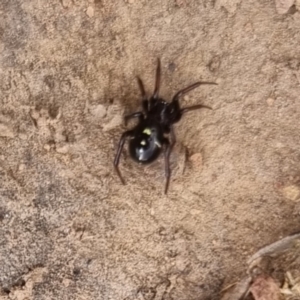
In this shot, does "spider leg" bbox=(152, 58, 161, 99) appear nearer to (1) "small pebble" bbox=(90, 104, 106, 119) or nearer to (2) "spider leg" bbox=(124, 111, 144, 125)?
(2) "spider leg" bbox=(124, 111, 144, 125)

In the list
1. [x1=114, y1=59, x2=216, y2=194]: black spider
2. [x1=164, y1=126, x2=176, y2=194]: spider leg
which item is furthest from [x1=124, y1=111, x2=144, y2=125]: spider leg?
[x1=164, y1=126, x2=176, y2=194]: spider leg

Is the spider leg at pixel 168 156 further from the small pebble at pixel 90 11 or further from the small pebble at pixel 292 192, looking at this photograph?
the small pebble at pixel 90 11

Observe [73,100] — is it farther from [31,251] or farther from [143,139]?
[31,251]

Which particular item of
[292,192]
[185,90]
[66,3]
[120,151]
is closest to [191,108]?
[185,90]

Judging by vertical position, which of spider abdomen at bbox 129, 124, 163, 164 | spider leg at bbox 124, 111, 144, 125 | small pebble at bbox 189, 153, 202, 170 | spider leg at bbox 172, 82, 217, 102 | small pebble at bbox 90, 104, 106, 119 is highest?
small pebble at bbox 90, 104, 106, 119

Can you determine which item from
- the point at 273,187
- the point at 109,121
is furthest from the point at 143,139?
the point at 273,187

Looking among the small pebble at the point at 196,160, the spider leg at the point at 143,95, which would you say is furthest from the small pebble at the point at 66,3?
the small pebble at the point at 196,160

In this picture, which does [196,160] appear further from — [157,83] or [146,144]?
[157,83]
